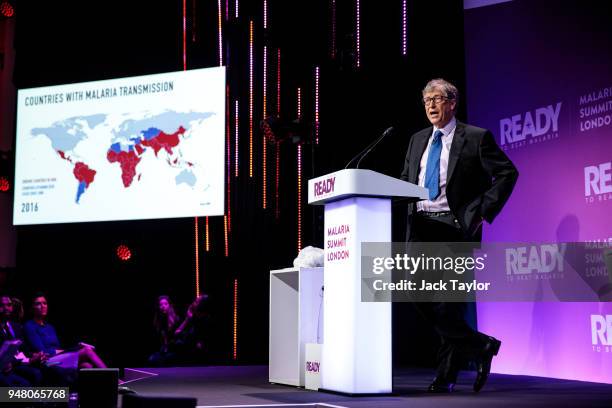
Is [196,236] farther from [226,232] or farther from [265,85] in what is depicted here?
[265,85]

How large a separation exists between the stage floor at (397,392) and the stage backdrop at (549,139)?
1.20 ft

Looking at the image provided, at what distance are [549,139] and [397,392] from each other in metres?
2.54

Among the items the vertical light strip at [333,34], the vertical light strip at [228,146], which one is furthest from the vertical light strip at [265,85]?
the vertical light strip at [333,34]

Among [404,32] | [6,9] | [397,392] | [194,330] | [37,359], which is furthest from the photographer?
[6,9]

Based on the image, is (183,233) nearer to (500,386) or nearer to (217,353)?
(217,353)

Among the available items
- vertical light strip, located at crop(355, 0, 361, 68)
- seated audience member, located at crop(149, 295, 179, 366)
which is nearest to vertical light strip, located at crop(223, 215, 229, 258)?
seated audience member, located at crop(149, 295, 179, 366)

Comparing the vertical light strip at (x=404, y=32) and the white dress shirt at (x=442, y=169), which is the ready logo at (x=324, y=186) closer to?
the white dress shirt at (x=442, y=169)

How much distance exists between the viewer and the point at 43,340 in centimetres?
645

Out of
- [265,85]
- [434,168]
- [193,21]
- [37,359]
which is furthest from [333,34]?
[37,359]

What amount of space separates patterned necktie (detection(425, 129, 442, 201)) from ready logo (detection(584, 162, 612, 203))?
54.5 inches

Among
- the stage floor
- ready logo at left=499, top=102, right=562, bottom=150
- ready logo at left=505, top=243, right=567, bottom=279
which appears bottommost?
the stage floor

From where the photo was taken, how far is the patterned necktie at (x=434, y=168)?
4.46 metres

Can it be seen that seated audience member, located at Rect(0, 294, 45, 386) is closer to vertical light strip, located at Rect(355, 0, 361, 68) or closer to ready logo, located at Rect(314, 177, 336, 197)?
ready logo, located at Rect(314, 177, 336, 197)

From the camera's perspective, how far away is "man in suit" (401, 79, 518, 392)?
167 inches
